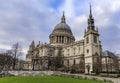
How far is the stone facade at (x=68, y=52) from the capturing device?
88938mm

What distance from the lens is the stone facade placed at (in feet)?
292

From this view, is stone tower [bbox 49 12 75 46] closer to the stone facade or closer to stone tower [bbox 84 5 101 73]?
the stone facade

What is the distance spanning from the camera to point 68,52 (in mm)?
111312

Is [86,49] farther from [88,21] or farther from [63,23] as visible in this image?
[63,23]

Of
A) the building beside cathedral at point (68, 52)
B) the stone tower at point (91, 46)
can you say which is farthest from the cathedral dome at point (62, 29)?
the stone tower at point (91, 46)

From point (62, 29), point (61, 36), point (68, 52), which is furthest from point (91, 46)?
point (62, 29)

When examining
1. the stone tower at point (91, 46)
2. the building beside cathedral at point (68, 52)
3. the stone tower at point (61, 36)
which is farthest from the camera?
the stone tower at point (61, 36)

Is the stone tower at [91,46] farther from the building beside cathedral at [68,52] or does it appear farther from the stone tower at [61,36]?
the stone tower at [61,36]

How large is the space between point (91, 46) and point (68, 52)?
24641 millimetres

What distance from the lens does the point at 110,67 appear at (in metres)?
81.1

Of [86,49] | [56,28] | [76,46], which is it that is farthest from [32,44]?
[86,49]

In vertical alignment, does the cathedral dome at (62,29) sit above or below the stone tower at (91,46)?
above

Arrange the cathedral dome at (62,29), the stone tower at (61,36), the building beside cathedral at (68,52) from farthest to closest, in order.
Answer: the cathedral dome at (62,29) → the stone tower at (61,36) → the building beside cathedral at (68,52)

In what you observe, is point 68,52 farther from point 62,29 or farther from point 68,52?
point 62,29
